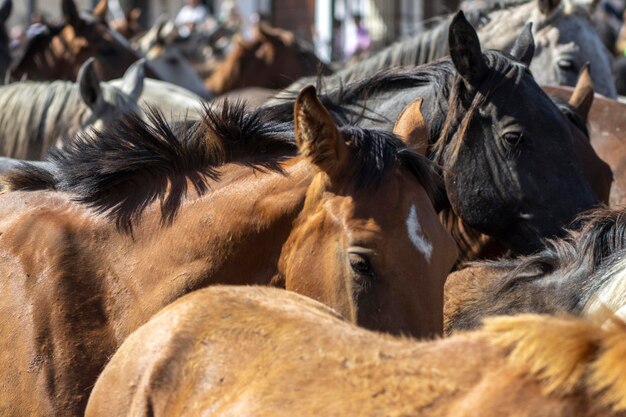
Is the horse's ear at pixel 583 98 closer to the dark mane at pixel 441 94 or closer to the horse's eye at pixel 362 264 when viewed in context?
the dark mane at pixel 441 94

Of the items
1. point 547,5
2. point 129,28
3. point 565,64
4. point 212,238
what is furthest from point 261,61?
point 212,238

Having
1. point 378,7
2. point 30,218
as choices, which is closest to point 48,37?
point 30,218

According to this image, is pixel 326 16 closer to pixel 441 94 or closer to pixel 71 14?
pixel 71 14

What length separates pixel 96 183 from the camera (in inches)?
146

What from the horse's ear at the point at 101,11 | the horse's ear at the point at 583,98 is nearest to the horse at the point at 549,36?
the horse's ear at the point at 583,98

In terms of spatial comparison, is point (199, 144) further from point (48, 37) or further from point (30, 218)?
point (48, 37)

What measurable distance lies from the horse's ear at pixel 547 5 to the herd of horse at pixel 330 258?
50.8 inches

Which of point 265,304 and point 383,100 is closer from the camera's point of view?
point 265,304

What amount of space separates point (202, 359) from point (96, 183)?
48.4 inches

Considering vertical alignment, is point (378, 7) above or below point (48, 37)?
below

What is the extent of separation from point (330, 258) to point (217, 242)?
370 millimetres

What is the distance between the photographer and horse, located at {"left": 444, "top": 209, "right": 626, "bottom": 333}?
3.62m

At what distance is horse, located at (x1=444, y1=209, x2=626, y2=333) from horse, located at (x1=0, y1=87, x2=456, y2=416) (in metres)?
0.48

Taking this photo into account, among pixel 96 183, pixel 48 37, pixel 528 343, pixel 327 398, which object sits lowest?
pixel 48 37
